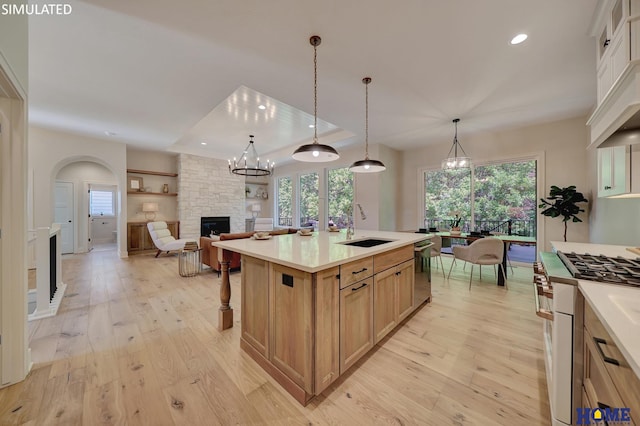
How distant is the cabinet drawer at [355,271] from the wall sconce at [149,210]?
6803mm

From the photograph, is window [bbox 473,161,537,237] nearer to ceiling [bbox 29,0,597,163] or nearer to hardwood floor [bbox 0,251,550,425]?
ceiling [bbox 29,0,597,163]

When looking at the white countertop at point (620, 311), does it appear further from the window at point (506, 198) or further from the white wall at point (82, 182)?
the white wall at point (82, 182)

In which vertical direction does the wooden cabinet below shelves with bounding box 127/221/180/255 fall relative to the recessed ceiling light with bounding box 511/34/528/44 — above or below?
below

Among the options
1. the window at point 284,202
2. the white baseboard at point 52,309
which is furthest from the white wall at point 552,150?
the white baseboard at point 52,309

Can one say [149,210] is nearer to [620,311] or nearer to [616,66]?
[620,311]

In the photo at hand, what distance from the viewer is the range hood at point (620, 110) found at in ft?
3.24

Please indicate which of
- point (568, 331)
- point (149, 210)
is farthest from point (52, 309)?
point (568, 331)

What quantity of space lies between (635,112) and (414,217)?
Answer: 5.20 meters

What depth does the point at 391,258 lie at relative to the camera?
2.22 m

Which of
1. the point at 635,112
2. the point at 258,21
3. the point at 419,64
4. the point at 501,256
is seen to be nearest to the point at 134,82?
the point at 258,21

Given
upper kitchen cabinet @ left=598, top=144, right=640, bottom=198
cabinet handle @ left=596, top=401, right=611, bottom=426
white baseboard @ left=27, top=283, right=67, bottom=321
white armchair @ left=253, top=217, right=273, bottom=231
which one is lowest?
white baseboard @ left=27, top=283, right=67, bottom=321

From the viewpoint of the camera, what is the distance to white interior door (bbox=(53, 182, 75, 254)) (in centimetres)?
635

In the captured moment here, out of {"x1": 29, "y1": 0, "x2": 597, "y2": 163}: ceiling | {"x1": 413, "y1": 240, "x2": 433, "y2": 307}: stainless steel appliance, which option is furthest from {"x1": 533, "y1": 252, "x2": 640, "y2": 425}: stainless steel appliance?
{"x1": 29, "y1": 0, "x2": 597, "y2": 163}: ceiling

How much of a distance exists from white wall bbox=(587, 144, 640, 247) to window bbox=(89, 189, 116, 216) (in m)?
11.7
